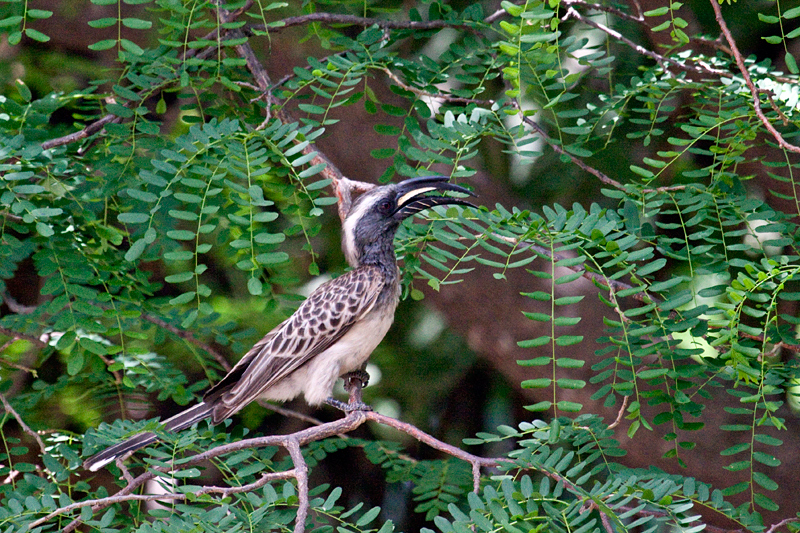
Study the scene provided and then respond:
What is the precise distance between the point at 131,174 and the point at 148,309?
1.82ft

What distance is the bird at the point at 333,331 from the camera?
3084mm

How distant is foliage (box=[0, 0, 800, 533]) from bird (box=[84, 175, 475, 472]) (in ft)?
0.60

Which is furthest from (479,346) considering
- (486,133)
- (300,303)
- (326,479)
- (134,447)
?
(134,447)

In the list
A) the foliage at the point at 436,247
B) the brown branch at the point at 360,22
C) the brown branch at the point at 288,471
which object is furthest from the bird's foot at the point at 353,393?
the brown branch at the point at 360,22

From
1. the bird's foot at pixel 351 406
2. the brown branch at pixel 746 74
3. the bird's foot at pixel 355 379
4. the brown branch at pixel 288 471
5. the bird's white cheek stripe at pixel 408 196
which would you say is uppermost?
the brown branch at pixel 746 74

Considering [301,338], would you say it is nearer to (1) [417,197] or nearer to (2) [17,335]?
(1) [417,197]

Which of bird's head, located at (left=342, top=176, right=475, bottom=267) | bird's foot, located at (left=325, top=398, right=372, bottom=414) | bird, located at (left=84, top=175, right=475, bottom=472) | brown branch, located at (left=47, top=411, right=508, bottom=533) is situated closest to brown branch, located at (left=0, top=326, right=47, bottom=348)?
bird, located at (left=84, top=175, right=475, bottom=472)

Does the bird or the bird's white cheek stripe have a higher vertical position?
the bird's white cheek stripe

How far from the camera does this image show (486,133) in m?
2.48

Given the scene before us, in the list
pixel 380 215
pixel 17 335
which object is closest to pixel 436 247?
pixel 380 215

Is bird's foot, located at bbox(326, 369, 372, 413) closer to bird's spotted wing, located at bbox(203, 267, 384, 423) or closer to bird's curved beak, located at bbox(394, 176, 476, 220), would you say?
bird's spotted wing, located at bbox(203, 267, 384, 423)

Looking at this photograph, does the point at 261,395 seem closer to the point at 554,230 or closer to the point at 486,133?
the point at 486,133

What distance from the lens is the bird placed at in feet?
10.1

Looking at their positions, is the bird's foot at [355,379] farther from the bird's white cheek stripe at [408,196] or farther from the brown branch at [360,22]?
the brown branch at [360,22]
